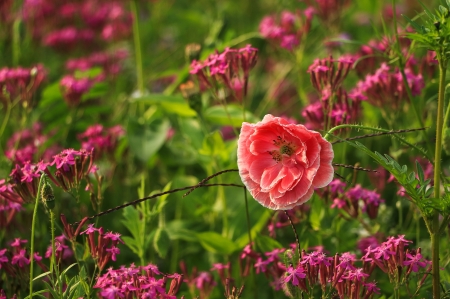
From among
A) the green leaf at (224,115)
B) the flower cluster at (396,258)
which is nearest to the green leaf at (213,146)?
the green leaf at (224,115)

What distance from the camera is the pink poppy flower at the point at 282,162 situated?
4.21 ft

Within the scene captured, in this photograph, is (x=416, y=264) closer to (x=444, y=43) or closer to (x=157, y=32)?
(x=444, y=43)

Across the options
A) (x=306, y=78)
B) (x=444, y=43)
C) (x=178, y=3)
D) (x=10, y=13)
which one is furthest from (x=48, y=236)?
(x=178, y=3)

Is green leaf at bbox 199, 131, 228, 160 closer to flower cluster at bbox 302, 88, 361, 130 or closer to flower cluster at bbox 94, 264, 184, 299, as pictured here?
flower cluster at bbox 302, 88, 361, 130

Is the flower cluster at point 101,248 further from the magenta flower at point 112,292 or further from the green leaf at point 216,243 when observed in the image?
the green leaf at point 216,243

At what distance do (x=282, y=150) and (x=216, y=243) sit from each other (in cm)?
64

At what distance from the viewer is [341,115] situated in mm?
1708

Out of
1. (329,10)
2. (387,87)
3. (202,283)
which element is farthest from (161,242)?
(329,10)

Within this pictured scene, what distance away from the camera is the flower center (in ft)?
4.41

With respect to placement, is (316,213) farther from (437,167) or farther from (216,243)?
(437,167)

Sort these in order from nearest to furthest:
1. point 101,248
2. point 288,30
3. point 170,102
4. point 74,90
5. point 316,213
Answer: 1. point 101,248
2. point 316,213
3. point 170,102
4. point 74,90
5. point 288,30

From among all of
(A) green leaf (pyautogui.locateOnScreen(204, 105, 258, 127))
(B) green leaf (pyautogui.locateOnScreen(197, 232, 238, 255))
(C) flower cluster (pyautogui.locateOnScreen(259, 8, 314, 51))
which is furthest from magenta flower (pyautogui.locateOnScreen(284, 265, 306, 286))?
(C) flower cluster (pyautogui.locateOnScreen(259, 8, 314, 51))

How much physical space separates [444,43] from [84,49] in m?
2.30

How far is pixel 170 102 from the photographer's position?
2221 mm
